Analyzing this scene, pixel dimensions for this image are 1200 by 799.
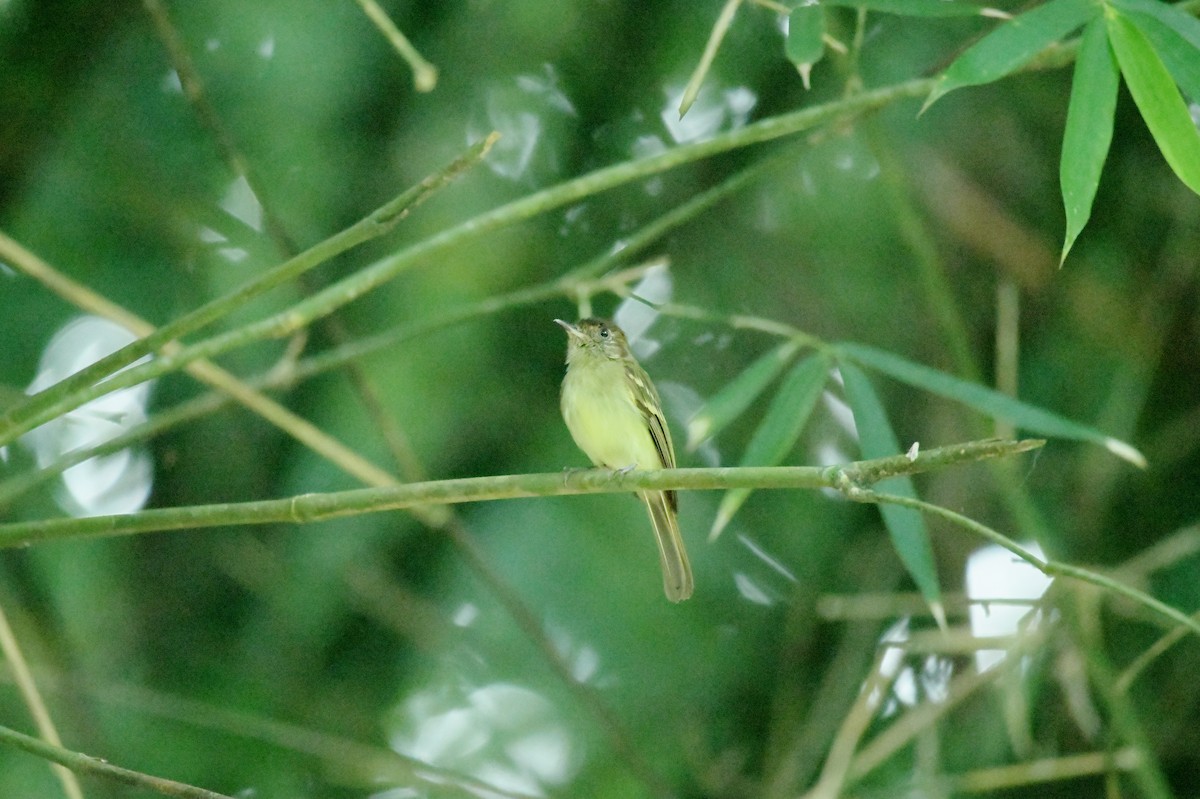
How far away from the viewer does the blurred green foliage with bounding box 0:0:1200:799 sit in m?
3.89

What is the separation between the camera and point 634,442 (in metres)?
4.04

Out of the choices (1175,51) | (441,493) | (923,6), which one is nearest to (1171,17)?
(1175,51)

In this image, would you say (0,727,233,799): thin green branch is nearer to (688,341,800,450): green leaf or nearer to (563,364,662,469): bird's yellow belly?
(688,341,800,450): green leaf

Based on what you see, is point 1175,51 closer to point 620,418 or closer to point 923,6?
point 923,6

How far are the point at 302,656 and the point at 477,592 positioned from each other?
1.81 ft

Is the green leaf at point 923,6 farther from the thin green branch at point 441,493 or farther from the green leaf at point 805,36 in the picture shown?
the thin green branch at point 441,493

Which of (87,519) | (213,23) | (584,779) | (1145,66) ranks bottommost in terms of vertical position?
(87,519)

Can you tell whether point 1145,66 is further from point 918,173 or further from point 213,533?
point 213,533

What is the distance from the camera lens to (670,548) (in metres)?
3.91

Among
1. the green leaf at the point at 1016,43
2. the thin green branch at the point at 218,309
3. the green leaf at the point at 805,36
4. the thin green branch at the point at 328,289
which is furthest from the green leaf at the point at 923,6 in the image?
the thin green branch at the point at 218,309

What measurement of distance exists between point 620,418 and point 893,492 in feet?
3.47

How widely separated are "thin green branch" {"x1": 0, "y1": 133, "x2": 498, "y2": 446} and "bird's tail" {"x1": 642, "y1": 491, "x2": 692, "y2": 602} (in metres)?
1.51

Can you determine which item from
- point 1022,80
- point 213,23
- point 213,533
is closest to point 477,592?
point 213,533

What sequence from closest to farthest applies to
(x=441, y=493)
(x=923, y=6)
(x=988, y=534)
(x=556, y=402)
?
(x=988, y=534) < (x=441, y=493) < (x=923, y=6) < (x=556, y=402)
